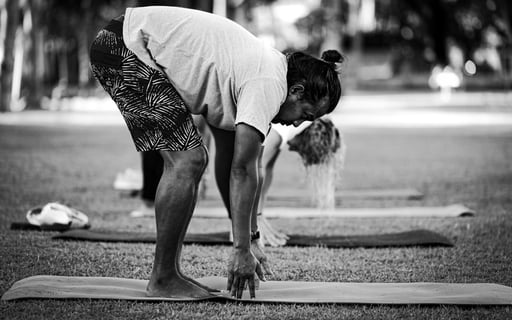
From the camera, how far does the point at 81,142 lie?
14.9 metres

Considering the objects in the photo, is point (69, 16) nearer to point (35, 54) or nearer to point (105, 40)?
point (35, 54)

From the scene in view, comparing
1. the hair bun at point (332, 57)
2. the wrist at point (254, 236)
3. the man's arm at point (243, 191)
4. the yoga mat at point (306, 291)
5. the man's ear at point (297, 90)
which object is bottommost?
the yoga mat at point (306, 291)

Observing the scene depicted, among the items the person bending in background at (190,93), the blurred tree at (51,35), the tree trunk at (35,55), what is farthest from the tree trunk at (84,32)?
the person bending in background at (190,93)

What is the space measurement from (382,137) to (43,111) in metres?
12.6

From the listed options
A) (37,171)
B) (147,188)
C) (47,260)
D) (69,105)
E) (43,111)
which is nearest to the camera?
(47,260)

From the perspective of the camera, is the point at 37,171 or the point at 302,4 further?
the point at 302,4

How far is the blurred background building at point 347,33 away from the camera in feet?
97.4

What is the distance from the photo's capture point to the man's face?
4137 mm

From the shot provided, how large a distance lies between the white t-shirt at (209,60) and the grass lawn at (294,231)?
3.47ft

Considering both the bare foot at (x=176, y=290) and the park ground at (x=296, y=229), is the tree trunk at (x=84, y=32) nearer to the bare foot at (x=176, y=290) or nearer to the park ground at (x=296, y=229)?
the park ground at (x=296, y=229)

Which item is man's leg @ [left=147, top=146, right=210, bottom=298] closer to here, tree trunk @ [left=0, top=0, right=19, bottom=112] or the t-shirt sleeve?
the t-shirt sleeve

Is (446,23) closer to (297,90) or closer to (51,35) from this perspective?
(51,35)

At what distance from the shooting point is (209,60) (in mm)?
3963

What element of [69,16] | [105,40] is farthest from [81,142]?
[69,16]
